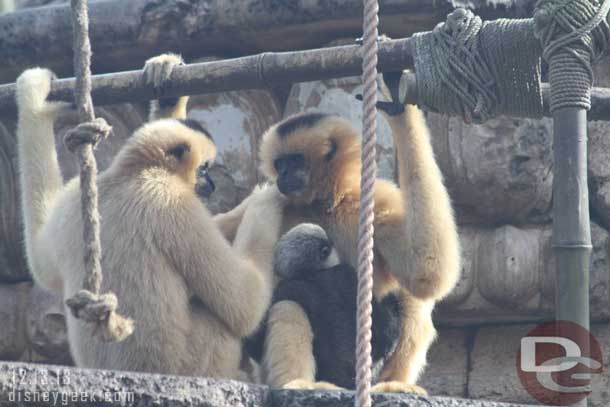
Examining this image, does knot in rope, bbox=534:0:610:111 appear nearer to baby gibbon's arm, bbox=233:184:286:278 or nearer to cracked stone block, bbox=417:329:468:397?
baby gibbon's arm, bbox=233:184:286:278

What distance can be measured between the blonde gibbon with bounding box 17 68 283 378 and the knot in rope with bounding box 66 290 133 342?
0.88m

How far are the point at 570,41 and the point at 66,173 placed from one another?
4.11 meters

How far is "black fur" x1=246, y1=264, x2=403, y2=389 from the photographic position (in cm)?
582

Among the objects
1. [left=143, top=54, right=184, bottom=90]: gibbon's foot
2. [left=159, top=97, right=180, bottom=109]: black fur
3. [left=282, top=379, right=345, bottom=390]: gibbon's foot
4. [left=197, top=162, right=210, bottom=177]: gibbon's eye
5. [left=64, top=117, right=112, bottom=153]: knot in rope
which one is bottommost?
[left=282, top=379, right=345, bottom=390]: gibbon's foot

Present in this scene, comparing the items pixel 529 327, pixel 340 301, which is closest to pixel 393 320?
pixel 340 301

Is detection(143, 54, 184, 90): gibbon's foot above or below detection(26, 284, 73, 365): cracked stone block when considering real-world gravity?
above

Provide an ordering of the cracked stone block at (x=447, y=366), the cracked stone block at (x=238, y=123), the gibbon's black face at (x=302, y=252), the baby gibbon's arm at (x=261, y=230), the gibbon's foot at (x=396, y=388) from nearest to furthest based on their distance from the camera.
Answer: the gibbon's foot at (x=396, y=388) → the baby gibbon's arm at (x=261, y=230) → the gibbon's black face at (x=302, y=252) → the cracked stone block at (x=447, y=366) → the cracked stone block at (x=238, y=123)

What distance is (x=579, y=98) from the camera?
4.14 meters

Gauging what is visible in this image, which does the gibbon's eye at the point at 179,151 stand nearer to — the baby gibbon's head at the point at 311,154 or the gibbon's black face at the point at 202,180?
the gibbon's black face at the point at 202,180

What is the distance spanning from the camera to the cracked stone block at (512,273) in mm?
6793

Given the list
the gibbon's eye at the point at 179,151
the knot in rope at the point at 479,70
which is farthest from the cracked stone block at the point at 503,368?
the gibbon's eye at the point at 179,151

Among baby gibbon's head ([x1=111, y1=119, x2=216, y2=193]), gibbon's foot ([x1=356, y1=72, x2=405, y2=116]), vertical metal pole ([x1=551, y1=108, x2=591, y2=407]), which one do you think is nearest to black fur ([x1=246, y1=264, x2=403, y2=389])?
baby gibbon's head ([x1=111, y1=119, x2=216, y2=193])

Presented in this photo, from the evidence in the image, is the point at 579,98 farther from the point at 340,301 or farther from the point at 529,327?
the point at 529,327

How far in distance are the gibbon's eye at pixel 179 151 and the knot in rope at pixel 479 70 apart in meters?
1.15
